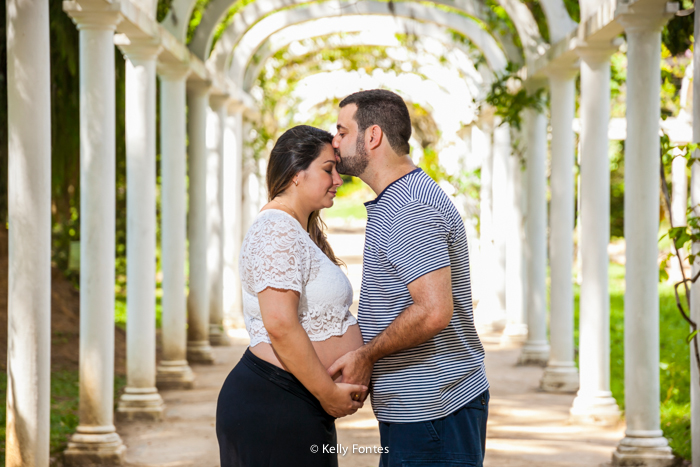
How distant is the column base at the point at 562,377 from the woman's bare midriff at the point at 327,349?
6.35 metres

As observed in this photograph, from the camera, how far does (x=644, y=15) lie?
5613 mm

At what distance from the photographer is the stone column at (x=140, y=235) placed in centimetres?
730

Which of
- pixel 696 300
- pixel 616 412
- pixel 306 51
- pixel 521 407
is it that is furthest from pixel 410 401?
pixel 306 51

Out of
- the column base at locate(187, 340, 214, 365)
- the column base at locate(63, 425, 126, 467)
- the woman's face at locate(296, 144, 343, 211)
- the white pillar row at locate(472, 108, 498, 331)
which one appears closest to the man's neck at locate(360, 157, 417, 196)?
the woman's face at locate(296, 144, 343, 211)

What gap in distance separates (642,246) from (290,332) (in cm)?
388

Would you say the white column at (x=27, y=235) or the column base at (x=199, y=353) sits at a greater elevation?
the white column at (x=27, y=235)

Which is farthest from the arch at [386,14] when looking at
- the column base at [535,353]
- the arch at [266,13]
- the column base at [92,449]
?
the column base at [92,449]

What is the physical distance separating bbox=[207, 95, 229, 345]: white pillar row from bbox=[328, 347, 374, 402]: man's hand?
9530 mm

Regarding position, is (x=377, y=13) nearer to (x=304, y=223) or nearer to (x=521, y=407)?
(x=521, y=407)

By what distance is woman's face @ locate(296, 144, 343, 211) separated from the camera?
9.76 ft

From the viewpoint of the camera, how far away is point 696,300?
4531 mm

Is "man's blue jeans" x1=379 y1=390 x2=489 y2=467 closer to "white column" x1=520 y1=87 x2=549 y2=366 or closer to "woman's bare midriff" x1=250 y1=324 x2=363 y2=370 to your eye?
"woman's bare midriff" x1=250 y1=324 x2=363 y2=370

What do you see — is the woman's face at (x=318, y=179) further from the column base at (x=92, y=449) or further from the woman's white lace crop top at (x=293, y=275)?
the column base at (x=92, y=449)

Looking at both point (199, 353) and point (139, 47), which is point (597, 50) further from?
point (199, 353)
